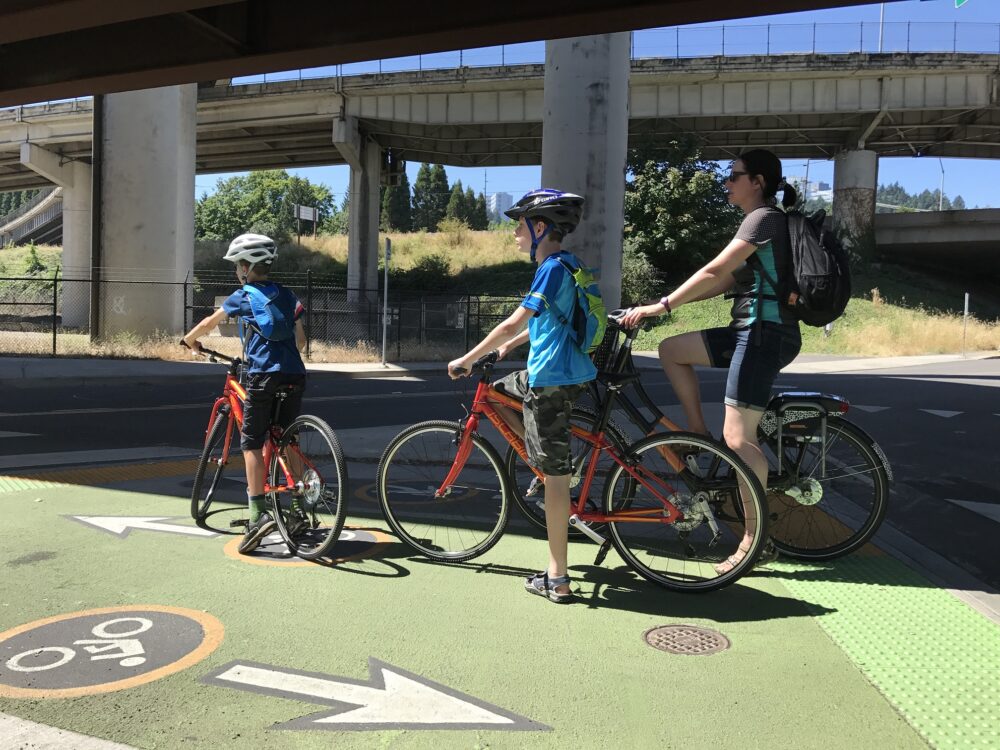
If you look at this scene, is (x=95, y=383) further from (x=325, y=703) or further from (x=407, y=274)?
(x=407, y=274)

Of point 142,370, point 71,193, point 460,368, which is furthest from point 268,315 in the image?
point 71,193

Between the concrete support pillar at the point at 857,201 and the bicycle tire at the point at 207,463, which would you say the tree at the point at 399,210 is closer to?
the concrete support pillar at the point at 857,201

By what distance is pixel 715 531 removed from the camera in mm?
4164

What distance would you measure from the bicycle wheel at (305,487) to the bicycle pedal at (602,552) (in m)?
1.43

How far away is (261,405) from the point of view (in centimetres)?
454

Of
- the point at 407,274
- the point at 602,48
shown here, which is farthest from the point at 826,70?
the point at 602,48

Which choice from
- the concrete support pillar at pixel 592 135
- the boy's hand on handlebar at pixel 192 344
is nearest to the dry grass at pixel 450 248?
the concrete support pillar at pixel 592 135

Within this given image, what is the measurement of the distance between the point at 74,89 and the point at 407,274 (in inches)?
1513

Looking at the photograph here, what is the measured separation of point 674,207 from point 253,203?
76349 millimetres

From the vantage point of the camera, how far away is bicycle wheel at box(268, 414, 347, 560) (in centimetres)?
444

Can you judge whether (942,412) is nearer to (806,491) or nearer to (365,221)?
(806,491)

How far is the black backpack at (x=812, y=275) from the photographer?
3.91 meters

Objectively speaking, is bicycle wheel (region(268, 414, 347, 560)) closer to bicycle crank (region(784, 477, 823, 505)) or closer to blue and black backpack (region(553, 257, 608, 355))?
blue and black backpack (region(553, 257, 608, 355))

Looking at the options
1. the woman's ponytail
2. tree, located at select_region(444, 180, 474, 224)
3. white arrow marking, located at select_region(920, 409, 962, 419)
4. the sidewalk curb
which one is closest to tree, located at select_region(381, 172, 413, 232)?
tree, located at select_region(444, 180, 474, 224)
